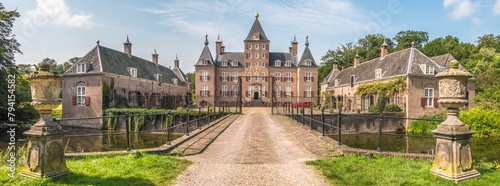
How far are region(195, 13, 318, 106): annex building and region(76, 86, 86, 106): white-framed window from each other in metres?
18.0

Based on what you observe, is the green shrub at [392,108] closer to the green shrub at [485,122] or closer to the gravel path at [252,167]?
the green shrub at [485,122]

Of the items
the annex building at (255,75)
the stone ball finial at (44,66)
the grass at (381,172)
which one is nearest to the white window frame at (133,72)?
the annex building at (255,75)

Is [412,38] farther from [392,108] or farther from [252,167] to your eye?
[252,167]

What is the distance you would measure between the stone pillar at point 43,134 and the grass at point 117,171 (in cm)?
16

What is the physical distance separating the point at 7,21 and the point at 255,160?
1194 inches

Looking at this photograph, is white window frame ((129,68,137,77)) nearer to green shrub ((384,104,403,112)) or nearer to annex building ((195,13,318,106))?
annex building ((195,13,318,106))

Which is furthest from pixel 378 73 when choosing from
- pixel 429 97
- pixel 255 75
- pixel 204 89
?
pixel 204 89

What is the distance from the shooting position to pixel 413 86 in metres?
26.2

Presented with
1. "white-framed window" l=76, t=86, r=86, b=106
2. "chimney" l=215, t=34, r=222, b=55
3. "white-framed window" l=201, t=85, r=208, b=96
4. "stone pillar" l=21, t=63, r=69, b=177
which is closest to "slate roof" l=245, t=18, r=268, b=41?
"chimney" l=215, t=34, r=222, b=55

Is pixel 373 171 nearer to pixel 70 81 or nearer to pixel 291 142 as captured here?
pixel 291 142

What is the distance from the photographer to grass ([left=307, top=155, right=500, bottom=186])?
4.46 metres

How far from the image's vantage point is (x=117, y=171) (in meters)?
4.93

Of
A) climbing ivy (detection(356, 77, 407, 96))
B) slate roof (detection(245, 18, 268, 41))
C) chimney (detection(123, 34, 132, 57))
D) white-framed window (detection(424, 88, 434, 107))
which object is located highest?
slate roof (detection(245, 18, 268, 41))

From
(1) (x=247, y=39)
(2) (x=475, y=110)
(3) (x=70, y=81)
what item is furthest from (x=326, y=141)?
(1) (x=247, y=39)
